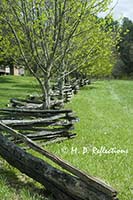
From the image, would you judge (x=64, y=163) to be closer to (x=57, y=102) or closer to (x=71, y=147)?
(x=71, y=147)

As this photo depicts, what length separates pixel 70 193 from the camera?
395 cm

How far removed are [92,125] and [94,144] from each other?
2637 mm

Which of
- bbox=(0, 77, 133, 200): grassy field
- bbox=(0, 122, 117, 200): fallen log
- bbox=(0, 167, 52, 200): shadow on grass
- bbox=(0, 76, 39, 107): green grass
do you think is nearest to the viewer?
bbox=(0, 122, 117, 200): fallen log

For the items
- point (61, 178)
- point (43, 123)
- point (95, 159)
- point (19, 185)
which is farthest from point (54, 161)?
point (43, 123)

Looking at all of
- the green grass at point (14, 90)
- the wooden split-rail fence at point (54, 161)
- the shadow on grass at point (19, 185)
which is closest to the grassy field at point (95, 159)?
the shadow on grass at point (19, 185)

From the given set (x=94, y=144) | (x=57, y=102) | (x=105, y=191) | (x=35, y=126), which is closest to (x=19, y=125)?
(x=35, y=126)

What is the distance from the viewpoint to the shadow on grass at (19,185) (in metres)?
4.41

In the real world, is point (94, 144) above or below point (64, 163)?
below

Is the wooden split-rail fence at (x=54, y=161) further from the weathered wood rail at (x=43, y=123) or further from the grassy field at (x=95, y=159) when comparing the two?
the grassy field at (x=95, y=159)

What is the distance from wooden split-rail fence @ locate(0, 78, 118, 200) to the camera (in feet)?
12.0

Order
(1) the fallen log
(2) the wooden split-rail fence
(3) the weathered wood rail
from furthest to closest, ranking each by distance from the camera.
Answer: (3) the weathered wood rail, (2) the wooden split-rail fence, (1) the fallen log

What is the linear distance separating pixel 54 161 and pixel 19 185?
84 cm

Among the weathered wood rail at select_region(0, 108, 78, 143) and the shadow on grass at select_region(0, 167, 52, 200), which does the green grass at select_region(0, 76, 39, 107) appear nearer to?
the weathered wood rail at select_region(0, 108, 78, 143)

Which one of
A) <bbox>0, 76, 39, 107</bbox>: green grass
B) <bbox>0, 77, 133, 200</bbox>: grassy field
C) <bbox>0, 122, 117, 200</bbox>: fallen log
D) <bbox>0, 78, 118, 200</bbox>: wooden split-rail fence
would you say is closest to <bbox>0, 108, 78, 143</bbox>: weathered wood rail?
<bbox>0, 78, 118, 200</bbox>: wooden split-rail fence
